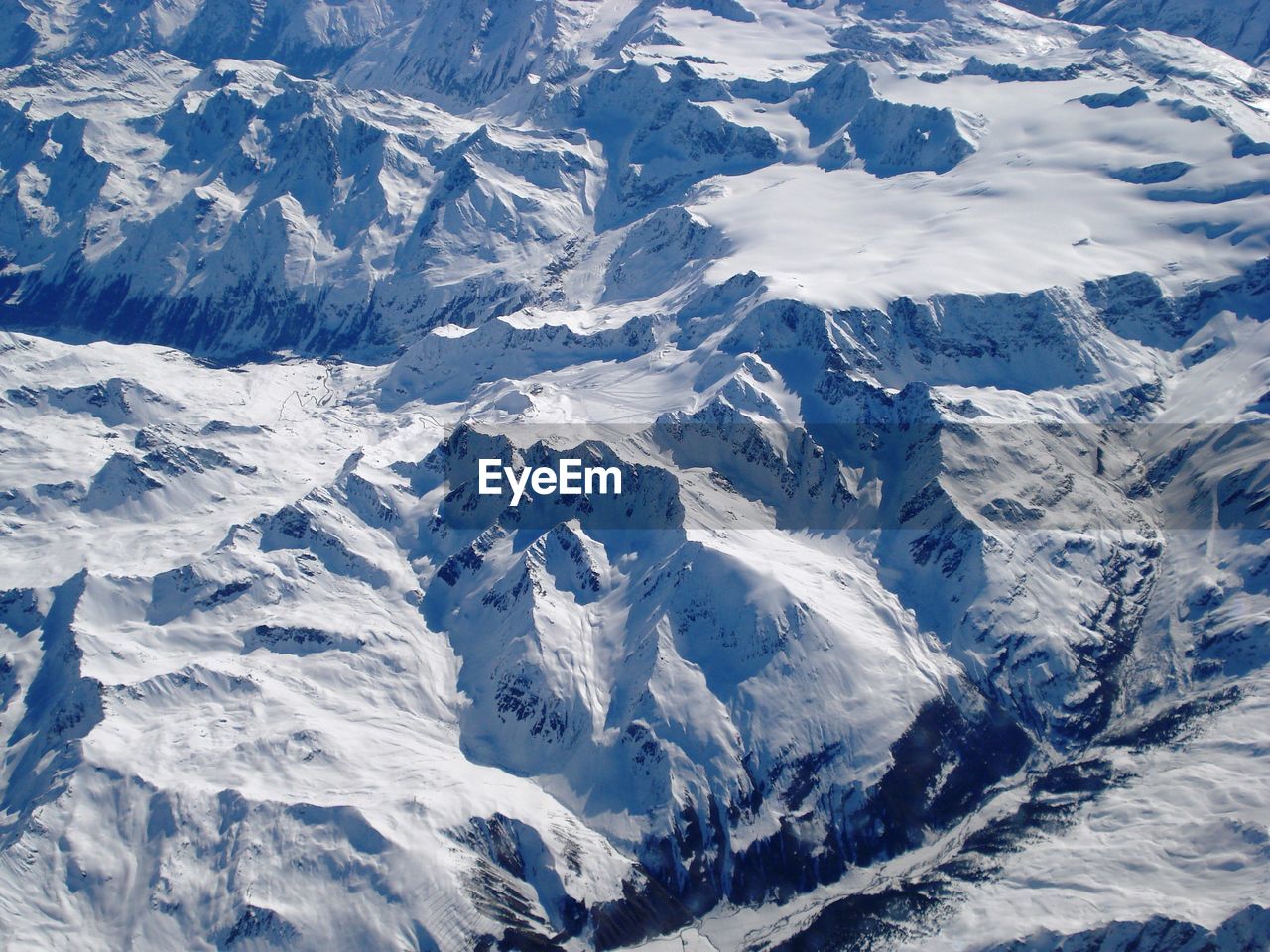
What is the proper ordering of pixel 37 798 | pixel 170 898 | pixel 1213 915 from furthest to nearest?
pixel 37 798 < pixel 170 898 < pixel 1213 915

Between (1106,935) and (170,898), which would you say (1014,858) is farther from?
(170,898)

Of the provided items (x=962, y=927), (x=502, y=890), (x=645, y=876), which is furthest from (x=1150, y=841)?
(x=502, y=890)

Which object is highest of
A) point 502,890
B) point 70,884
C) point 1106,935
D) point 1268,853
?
point 1268,853

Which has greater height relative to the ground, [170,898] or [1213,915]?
[1213,915]

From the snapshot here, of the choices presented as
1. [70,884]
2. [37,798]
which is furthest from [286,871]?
[37,798]

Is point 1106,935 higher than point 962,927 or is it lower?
higher

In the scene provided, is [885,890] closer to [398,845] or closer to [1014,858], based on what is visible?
[1014,858]

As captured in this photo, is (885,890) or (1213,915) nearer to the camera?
(1213,915)

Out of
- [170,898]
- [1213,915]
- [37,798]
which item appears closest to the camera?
[1213,915]

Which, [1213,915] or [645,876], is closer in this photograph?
[1213,915]
